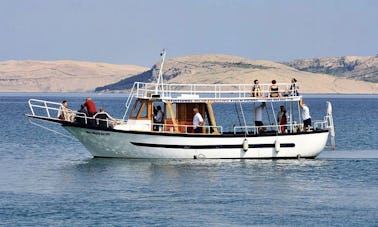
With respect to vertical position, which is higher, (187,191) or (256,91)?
(256,91)

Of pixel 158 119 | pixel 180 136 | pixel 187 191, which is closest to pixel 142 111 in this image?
pixel 158 119

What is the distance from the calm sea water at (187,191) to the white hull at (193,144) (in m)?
0.40

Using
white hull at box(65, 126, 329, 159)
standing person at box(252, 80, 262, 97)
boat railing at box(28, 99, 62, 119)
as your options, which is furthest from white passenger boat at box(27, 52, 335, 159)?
standing person at box(252, 80, 262, 97)

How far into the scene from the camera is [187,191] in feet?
116

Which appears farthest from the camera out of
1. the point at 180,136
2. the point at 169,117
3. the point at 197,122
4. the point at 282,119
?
the point at 282,119

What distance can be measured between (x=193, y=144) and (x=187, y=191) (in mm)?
7819

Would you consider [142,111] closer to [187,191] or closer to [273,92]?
[273,92]

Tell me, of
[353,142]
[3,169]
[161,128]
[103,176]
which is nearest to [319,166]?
[161,128]

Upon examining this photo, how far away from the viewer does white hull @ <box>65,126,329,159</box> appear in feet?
141

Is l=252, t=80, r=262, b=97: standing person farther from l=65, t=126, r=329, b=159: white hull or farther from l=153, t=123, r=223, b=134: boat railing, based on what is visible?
l=153, t=123, r=223, b=134: boat railing

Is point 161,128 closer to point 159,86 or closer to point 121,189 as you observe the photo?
point 159,86

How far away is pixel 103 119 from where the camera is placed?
143 ft

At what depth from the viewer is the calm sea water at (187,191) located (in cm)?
3033

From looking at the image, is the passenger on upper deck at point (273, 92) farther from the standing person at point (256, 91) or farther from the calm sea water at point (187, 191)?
the calm sea water at point (187, 191)
